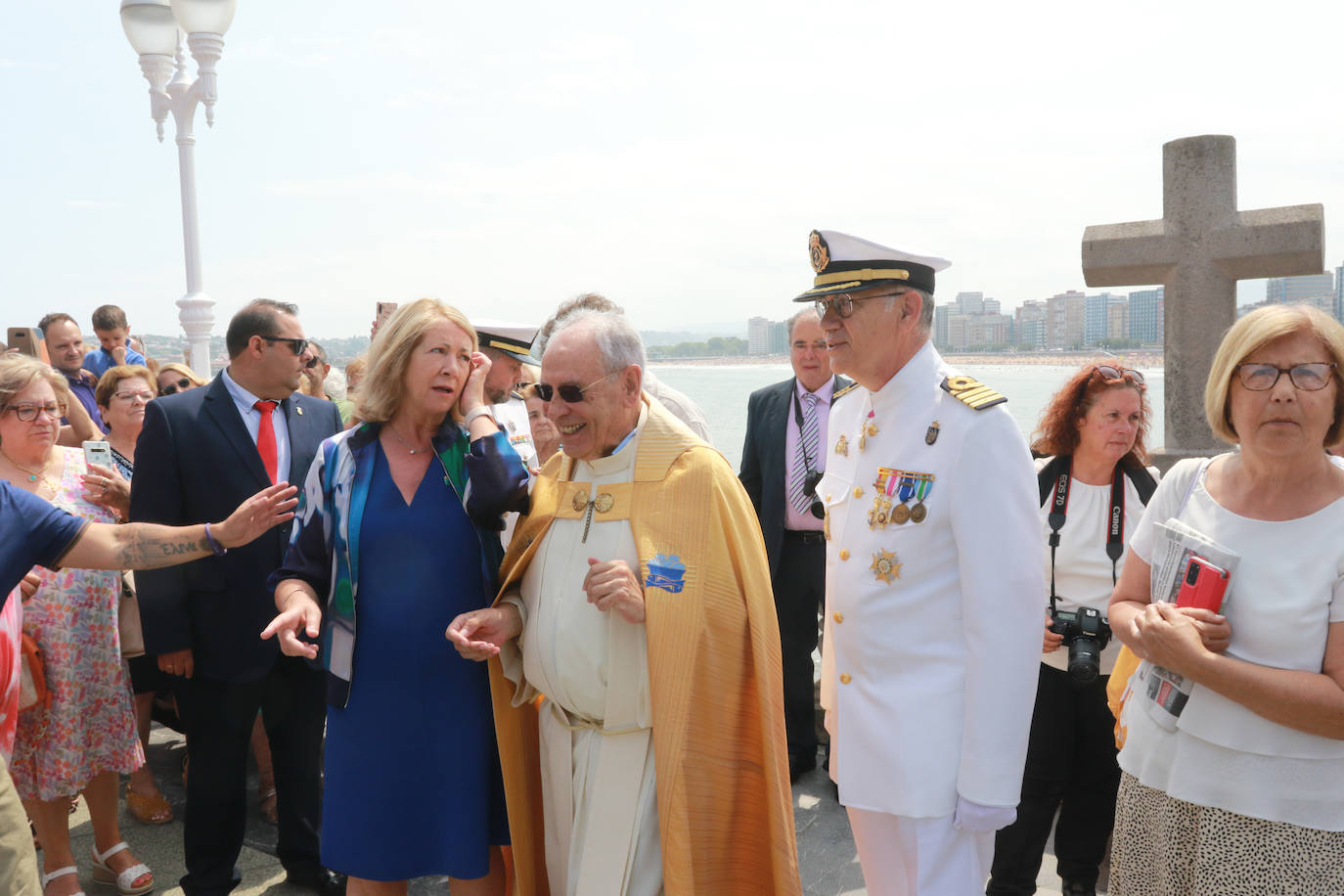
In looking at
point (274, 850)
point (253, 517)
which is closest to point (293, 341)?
point (253, 517)

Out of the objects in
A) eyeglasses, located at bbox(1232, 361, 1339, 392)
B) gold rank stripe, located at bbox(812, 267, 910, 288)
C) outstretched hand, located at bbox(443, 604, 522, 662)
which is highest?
gold rank stripe, located at bbox(812, 267, 910, 288)

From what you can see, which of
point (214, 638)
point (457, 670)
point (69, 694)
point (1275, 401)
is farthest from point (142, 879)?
point (1275, 401)

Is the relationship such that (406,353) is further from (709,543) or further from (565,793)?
(565,793)

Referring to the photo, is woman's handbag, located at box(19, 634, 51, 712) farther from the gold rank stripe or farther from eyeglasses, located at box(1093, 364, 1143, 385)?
eyeglasses, located at box(1093, 364, 1143, 385)

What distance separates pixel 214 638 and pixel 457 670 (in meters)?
1.41

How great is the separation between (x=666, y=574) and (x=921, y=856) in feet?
3.28

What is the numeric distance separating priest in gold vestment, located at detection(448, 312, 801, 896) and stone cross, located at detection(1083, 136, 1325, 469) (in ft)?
11.6

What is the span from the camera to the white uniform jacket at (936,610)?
2492 millimetres

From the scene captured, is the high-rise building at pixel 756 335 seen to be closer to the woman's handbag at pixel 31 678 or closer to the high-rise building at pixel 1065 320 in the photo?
the high-rise building at pixel 1065 320

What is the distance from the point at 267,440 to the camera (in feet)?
13.5

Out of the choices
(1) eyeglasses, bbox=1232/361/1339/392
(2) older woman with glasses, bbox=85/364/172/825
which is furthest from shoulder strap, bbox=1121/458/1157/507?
(2) older woman with glasses, bbox=85/364/172/825

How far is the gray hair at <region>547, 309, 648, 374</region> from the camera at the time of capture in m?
2.80

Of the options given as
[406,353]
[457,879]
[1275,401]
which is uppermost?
[406,353]

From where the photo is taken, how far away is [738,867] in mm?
2859
